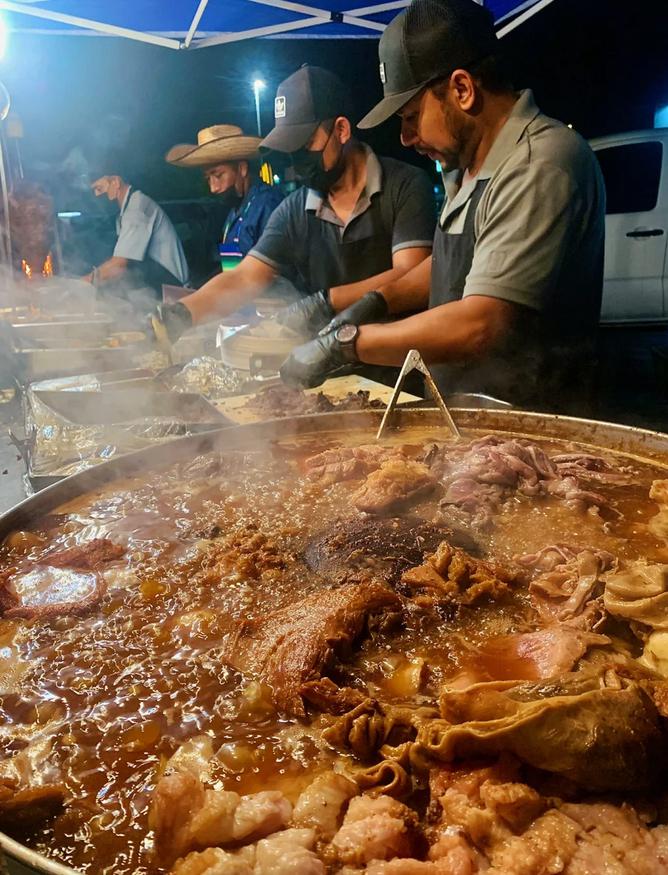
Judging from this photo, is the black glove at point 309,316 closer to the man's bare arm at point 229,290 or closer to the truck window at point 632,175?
the man's bare arm at point 229,290

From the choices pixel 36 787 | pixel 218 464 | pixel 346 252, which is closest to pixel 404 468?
pixel 218 464

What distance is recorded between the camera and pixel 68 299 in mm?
9539

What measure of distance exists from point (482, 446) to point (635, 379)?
7177 millimetres

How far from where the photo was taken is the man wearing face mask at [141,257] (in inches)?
388

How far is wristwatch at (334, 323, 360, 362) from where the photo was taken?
420 centimetres

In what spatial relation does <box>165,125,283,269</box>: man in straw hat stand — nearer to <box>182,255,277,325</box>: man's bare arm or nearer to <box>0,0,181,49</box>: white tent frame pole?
<box>0,0,181,49</box>: white tent frame pole

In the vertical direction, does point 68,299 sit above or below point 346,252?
below

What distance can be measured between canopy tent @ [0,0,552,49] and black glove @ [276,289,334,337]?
13.9 feet

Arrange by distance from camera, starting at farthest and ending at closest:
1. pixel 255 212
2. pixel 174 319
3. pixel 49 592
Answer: pixel 255 212
pixel 174 319
pixel 49 592

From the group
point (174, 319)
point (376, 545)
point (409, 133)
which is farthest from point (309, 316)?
point (376, 545)

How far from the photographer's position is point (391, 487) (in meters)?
2.66

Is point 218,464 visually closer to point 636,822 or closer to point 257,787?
point 257,787

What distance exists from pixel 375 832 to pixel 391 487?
155cm

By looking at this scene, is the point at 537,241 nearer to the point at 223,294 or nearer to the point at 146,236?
the point at 223,294
